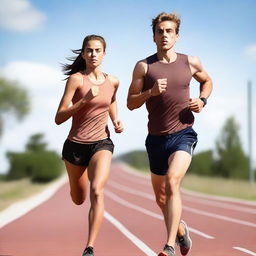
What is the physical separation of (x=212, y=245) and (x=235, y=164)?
2291 inches

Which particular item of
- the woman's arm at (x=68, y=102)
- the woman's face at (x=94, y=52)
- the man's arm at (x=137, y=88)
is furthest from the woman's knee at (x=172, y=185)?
the woman's face at (x=94, y=52)

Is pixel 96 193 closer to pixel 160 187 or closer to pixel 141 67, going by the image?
pixel 160 187

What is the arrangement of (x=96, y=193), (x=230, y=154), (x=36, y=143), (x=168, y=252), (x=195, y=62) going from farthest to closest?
(x=36, y=143) → (x=230, y=154) → (x=195, y=62) → (x=96, y=193) → (x=168, y=252)

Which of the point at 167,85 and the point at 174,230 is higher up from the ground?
the point at 167,85

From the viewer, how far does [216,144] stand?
229 feet

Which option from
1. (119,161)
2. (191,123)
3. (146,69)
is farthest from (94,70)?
(119,161)

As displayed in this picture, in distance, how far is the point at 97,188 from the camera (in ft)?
25.0

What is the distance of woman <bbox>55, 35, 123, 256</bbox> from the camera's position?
25.2 feet

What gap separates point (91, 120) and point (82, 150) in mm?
360

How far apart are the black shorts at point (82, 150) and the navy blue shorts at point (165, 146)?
478mm

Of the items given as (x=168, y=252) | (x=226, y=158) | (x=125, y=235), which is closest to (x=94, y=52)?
(x=168, y=252)

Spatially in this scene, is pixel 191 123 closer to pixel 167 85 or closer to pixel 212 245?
pixel 167 85

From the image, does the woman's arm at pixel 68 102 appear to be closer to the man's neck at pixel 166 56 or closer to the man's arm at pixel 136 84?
the man's arm at pixel 136 84

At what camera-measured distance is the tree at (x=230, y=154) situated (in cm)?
6738
